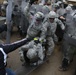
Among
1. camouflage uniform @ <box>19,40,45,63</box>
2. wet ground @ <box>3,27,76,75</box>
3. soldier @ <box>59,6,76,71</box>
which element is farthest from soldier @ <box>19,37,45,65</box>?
soldier @ <box>59,6,76,71</box>

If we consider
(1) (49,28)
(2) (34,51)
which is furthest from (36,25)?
(2) (34,51)

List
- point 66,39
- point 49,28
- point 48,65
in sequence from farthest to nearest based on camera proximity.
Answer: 1. point 48,65
2. point 49,28
3. point 66,39

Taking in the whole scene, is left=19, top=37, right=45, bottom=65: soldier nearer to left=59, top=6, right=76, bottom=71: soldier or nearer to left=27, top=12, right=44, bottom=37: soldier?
Answer: left=27, top=12, right=44, bottom=37: soldier

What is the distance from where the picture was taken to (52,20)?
5.12 metres

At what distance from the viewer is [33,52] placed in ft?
15.1

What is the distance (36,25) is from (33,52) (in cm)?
93

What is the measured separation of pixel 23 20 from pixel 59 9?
1452 millimetres

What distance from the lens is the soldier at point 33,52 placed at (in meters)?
4.62

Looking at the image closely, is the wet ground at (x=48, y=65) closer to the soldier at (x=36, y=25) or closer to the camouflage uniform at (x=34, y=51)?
the camouflage uniform at (x=34, y=51)

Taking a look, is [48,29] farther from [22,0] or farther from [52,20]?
[22,0]

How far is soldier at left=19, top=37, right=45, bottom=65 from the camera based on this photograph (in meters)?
4.62

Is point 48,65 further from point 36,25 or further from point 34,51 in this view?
point 36,25

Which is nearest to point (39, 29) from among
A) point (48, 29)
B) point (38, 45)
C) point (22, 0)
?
point (48, 29)

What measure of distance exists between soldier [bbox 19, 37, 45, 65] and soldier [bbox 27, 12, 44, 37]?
581 millimetres
